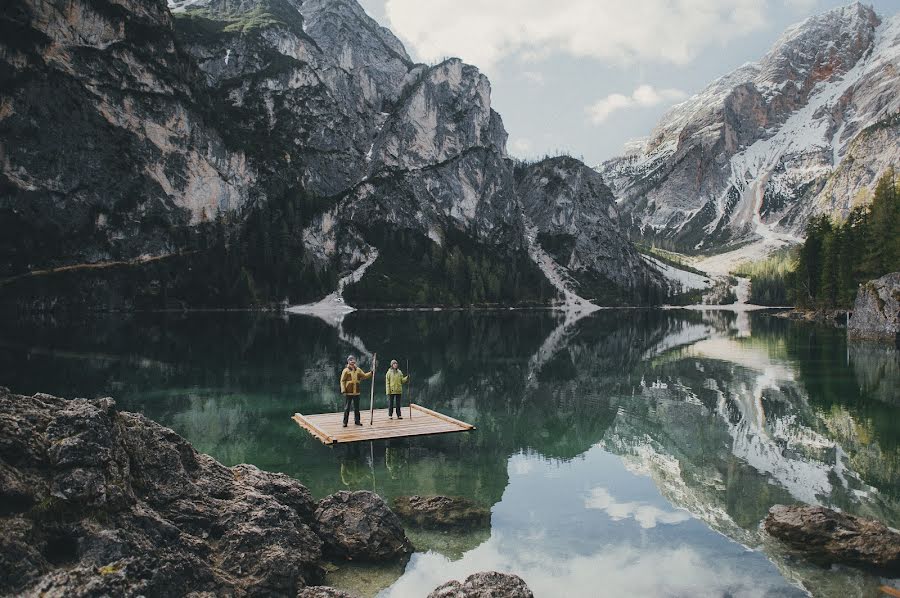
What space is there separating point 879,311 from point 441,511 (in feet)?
242

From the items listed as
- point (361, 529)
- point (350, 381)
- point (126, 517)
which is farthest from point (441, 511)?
point (350, 381)

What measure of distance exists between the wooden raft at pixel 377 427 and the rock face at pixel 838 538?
1311 centimetres

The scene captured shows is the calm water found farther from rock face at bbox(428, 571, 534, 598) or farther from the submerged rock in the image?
rock face at bbox(428, 571, 534, 598)

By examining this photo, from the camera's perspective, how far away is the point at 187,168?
195875 mm

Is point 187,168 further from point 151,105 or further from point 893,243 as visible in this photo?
point 893,243

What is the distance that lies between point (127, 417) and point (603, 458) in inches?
678

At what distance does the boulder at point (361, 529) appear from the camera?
13.8 metres

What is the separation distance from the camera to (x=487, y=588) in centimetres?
1105

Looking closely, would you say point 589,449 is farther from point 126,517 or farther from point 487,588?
point 126,517

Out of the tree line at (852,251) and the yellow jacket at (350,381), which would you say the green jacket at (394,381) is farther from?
the tree line at (852,251)

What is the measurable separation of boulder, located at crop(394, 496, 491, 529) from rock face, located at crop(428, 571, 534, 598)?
468 cm

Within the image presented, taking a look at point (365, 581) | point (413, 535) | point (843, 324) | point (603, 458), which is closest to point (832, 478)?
point (603, 458)

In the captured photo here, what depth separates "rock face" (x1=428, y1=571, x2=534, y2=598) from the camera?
36.0ft

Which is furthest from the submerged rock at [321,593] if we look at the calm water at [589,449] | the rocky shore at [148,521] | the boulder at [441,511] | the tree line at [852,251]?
the tree line at [852,251]
